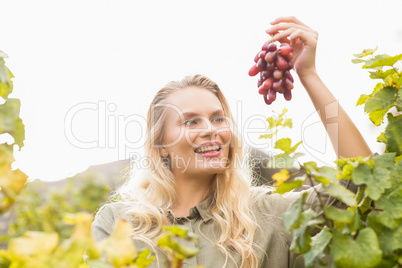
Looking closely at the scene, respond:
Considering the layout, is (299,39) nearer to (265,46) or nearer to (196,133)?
(265,46)

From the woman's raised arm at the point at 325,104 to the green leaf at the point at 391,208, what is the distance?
819 millimetres

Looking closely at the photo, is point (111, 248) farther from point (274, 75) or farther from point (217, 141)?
point (217, 141)

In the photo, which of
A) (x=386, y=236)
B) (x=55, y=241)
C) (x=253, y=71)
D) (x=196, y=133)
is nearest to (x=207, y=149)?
(x=196, y=133)

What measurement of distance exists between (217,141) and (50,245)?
1677mm

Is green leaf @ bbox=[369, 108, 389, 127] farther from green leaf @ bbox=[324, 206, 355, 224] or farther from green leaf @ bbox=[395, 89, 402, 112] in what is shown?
green leaf @ bbox=[324, 206, 355, 224]

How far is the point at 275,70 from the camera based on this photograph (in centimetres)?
150

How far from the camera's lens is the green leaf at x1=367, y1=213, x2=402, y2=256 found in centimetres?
86

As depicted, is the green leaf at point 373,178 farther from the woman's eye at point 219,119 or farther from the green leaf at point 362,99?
the woman's eye at point 219,119

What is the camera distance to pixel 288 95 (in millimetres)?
1520

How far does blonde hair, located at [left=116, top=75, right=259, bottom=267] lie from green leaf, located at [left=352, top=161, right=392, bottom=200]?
1059 millimetres

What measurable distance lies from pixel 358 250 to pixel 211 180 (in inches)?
59.0

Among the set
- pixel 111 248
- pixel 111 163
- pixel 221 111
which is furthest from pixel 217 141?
pixel 111 163

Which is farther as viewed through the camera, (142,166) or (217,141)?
(142,166)

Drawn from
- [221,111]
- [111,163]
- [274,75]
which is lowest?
[111,163]
